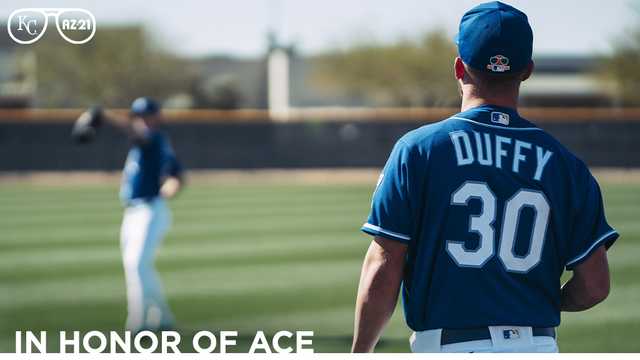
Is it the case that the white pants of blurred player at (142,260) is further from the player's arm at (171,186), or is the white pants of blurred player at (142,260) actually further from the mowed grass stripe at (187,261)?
the mowed grass stripe at (187,261)

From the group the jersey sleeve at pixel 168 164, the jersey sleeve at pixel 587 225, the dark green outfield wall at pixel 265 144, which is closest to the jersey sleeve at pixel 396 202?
the jersey sleeve at pixel 587 225

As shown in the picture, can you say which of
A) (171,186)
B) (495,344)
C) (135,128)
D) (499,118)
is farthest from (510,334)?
(135,128)

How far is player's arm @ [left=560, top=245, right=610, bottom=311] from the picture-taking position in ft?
8.50

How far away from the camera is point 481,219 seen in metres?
2.44

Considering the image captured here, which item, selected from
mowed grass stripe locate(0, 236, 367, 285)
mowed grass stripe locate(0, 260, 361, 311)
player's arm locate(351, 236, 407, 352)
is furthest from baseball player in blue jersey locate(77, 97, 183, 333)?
player's arm locate(351, 236, 407, 352)

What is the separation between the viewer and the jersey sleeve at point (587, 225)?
2541 millimetres

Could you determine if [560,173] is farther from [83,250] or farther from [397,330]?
[83,250]

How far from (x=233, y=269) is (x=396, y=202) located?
9317 millimetres

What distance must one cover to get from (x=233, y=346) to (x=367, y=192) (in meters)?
16.0

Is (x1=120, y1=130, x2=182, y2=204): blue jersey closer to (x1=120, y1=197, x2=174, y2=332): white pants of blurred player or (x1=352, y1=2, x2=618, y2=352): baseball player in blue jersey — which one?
(x1=120, y1=197, x2=174, y2=332): white pants of blurred player

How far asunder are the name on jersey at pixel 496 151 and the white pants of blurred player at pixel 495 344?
43cm

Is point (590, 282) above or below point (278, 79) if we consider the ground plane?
above

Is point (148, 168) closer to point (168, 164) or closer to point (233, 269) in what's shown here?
point (168, 164)

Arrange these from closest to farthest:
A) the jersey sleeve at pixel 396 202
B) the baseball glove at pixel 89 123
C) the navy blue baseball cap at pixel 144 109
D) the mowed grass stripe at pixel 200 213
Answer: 1. the jersey sleeve at pixel 396 202
2. the navy blue baseball cap at pixel 144 109
3. the baseball glove at pixel 89 123
4. the mowed grass stripe at pixel 200 213
